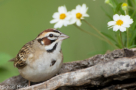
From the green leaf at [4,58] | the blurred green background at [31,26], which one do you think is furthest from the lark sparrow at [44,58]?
the blurred green background at [31,26]

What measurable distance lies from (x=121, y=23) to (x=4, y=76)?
3.11 feet

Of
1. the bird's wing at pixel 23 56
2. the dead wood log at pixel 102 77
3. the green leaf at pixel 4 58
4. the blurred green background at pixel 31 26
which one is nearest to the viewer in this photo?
the dead wood log at pixel 102 77

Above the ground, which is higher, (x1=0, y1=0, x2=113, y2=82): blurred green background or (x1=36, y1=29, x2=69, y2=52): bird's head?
(x1=0, y1=0, x2=113, y2=82): blurred green background

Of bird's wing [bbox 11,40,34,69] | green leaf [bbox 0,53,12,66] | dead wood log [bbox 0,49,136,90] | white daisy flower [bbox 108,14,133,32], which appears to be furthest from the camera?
green leaf [bbox 0,53,12,66]

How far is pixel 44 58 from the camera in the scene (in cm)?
105

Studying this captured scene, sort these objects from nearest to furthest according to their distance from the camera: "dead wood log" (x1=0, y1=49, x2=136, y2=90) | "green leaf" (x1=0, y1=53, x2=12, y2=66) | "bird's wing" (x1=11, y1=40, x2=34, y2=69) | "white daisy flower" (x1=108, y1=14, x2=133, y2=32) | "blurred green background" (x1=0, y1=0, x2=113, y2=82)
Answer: "dead wood log" (x1=0, y1=49, x2=136, y2=90), "white daisy flower" (x1=108, y1=14, x2=133, y2=32), "bird's wing" (x1=11, y1=40, x2=34, y2=69), "green leaf" (x1=0, y1=53, x2=12, y2=66), "blurred green background" (x1=0, y1=0, x2=113, y2=82)

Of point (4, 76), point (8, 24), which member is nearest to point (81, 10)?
point (4, 76)

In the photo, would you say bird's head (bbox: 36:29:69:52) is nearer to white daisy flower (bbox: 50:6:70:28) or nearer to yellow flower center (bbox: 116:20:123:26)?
white daisy flower (bbox: 50:6:70:28)

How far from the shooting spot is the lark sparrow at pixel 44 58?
105cm

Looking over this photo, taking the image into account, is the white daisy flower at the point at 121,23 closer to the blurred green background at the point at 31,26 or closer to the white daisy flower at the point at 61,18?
the white daisy flower at the point at 61,18

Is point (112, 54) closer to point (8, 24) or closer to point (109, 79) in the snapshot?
point (109, 79)

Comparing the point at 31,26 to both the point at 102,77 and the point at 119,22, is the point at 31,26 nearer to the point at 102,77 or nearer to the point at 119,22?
the point at 119,22

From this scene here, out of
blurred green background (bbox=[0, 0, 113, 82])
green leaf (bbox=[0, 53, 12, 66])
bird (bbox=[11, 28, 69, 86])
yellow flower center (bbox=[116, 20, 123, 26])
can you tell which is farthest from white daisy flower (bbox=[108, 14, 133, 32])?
blurred green background (bbox=[0, 0, 113, 82])

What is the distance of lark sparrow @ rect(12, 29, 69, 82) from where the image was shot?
105 centimetres
